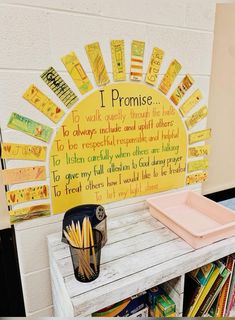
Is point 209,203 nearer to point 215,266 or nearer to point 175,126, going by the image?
point 215,266

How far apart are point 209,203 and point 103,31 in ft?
2.76

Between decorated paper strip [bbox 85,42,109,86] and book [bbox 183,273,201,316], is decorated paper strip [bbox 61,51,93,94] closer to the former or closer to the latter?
decorated paper strip [bbox 85,42,109,86]

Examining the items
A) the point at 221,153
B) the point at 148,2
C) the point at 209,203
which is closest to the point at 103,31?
the point at 148,2

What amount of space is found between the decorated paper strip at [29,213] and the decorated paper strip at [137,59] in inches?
24.4

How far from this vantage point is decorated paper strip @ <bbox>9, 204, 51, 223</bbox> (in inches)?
35.7

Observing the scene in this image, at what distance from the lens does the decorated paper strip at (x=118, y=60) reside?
3.07 feet

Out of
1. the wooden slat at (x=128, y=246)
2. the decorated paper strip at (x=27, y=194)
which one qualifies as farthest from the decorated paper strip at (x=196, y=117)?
the decorated paper strip at (x=27, y=194)

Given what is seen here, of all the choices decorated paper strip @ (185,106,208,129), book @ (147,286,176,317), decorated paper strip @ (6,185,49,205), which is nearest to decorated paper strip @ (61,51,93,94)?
decorated paper strip @ (6,185,49,205)

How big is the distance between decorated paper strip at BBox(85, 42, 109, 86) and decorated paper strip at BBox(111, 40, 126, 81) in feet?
0.14

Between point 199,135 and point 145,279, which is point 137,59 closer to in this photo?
point 199,135

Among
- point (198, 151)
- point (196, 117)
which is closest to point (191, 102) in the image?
point (196, 117)

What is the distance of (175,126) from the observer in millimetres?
1145

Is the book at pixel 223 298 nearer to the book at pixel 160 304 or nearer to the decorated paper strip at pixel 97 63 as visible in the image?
the book at pixel 160 304

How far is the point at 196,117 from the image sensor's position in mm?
1196
